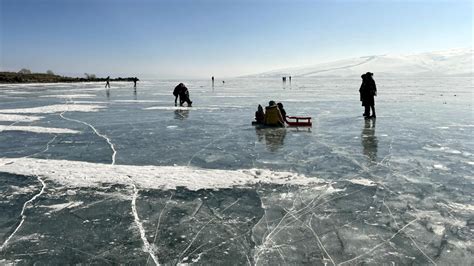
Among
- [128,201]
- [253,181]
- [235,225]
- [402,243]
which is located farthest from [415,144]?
[128,201]

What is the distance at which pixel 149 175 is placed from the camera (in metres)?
6.00

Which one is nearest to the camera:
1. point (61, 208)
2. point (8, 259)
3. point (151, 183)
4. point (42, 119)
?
point (8, 259)

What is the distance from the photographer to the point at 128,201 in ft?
15.8

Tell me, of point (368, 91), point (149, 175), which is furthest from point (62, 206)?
point (368, 91)

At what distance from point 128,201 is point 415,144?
6.49 meters

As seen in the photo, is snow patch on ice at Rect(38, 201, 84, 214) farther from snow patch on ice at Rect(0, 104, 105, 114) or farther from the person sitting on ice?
snow patch on ice at Rect(0, 104, 105, 114)

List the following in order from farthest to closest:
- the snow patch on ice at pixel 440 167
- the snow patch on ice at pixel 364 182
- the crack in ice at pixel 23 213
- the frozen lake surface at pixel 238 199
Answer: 1. the snow patch on ice at pixel 440 167
2. the snow patch on ice at pixel 364 182
3. the crack in ice at pixel 23 213
4. the frozen lake surface at pixel 238 199

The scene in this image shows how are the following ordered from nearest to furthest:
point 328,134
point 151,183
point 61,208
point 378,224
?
1. point 378,224
2. point 61,208
3. point 151,183
4. point 328,134

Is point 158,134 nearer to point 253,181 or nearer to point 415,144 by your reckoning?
point 253,181

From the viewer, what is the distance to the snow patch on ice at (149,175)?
557cm

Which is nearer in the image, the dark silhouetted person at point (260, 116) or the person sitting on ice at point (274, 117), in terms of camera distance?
the person sitting on ice at point (274, 117)

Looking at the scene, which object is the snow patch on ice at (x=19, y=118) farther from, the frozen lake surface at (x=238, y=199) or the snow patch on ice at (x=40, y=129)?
the frozen lake surface at (x=238, y=199)

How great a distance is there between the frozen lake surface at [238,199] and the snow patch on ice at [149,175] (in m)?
0.03

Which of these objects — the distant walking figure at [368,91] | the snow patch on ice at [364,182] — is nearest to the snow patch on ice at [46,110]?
the distant walking figure at [368,91]
